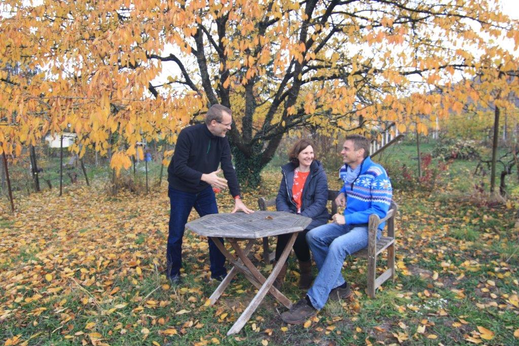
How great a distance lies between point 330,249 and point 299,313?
0.56 meters

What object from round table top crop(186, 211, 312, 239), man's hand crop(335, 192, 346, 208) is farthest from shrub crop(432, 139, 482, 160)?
round table top crop(186, 211, 312, 239)

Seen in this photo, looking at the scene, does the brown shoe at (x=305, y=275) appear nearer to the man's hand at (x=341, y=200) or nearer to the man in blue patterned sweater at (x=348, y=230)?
the man in blue patterned sweater at (x=348, y=230)

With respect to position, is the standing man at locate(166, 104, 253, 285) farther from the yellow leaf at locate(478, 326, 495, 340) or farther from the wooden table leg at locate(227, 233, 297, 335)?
the yellow leaf at locate(478, 326, 495, 340)

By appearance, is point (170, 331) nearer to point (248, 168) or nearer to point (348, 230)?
point (348, 230)

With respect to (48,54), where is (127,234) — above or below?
below

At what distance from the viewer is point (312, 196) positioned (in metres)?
3.52

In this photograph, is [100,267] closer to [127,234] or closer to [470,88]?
[127,234]

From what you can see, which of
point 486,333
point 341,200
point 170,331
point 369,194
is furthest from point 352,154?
point 170,331

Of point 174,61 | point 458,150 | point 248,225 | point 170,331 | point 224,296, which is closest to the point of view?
point 170,331

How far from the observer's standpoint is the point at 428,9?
5910mm

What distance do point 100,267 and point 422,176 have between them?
688 cm

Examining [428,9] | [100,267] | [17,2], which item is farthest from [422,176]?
[17,2]

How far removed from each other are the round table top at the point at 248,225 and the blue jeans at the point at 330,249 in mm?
278

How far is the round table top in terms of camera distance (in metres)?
2.62
